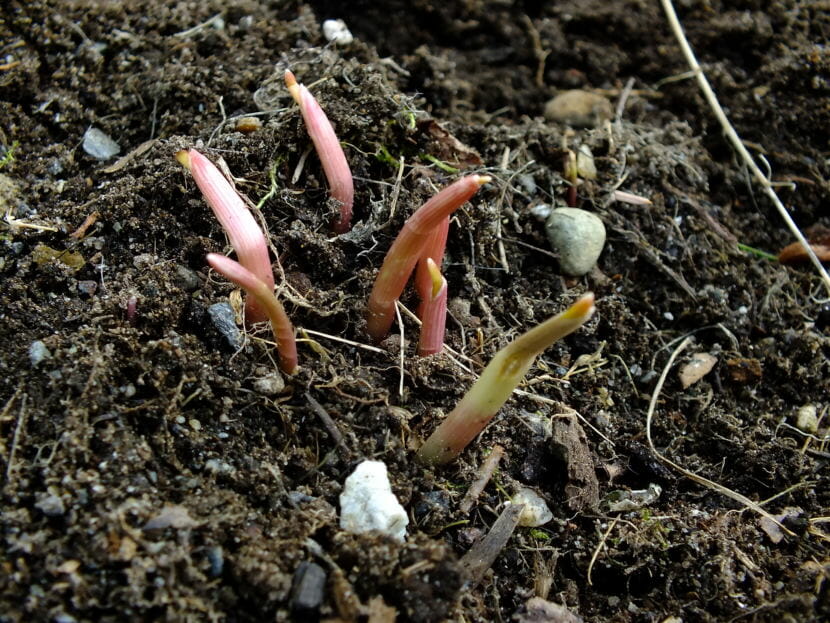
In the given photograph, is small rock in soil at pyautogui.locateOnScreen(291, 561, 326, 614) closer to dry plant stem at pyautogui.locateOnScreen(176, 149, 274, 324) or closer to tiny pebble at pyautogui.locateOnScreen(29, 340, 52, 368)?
dry plant stem at pyautogui.locateOnScreen(176, 149, 274, 324)

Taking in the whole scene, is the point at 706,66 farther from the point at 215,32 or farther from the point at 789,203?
the point at 215,32

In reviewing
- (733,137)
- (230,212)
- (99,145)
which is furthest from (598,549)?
(99,145)

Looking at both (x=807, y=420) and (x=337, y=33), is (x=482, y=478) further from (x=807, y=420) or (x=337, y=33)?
(x=337, y=33)

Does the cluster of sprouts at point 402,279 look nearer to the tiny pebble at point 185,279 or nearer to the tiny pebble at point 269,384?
the tiny pebble at point 269,384

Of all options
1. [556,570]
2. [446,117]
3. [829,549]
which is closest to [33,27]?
[446,117]

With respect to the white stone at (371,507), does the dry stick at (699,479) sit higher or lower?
lower

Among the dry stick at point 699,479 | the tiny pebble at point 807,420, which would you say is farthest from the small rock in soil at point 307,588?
the tiny pebble at point 807,420
